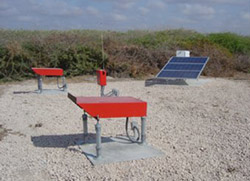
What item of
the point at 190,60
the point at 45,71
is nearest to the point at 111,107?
the point at 45,71

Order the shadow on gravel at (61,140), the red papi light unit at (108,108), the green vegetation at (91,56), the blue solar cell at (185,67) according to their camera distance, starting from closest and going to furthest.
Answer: the red papi light unit at (108,108)
the shadow on gravel at (61,140)
the blue solar cell at (185,67)
the green vegetation at (91,56)

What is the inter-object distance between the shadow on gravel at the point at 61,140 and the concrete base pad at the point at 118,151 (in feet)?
0.69

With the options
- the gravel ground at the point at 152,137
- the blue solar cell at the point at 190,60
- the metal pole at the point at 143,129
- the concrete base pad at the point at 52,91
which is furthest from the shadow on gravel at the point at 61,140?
the blue solar cell at the point at 190,60

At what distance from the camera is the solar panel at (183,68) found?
11383 millimetres

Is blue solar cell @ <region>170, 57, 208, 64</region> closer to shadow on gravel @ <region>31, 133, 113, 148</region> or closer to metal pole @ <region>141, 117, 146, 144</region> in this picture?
shadow on gravel @ <region>31, 133, 113, 148</region>

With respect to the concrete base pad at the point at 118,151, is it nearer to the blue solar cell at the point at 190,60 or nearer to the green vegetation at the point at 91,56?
the blue solar cell at the point at 190,60

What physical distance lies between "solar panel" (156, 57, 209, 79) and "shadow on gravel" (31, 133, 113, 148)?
19.5ft

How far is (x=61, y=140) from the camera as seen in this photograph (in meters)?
5.72

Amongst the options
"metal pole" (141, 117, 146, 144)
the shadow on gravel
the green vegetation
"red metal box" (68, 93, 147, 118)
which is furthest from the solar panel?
"red metal box" (68, 93, 147, 118)

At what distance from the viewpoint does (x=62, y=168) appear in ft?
14.8

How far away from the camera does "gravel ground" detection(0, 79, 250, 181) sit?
4.42m

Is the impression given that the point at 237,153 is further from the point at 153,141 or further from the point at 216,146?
the point at 153,141

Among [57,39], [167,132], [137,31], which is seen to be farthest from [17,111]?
[137,31]

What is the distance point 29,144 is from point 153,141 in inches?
78.3
